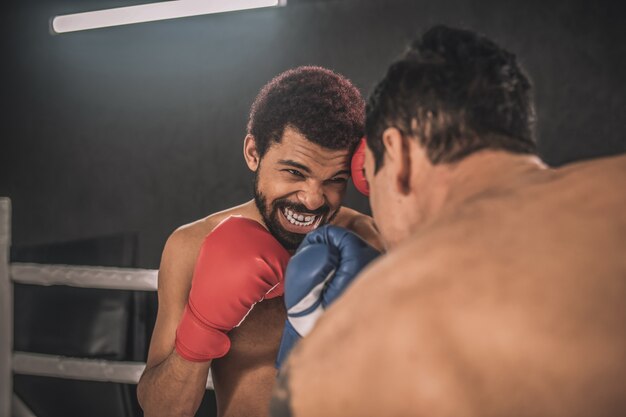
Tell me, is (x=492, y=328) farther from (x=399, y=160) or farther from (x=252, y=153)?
(x=252, y=153)

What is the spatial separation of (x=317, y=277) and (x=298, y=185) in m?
0.46

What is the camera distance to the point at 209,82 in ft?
8.82

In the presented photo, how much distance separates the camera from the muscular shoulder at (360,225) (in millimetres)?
1754

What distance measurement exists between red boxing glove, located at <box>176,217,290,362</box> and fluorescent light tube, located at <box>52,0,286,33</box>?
4.68 feet

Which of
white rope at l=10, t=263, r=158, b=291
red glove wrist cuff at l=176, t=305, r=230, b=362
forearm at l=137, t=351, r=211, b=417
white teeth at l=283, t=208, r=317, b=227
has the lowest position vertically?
white rope at l=10, t=263, r=158, b=291

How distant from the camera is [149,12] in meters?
2.58

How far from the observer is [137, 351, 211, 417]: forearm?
139cm

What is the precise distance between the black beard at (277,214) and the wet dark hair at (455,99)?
0.54 metres

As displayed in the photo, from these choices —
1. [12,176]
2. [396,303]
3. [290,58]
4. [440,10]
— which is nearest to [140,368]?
[12,176]

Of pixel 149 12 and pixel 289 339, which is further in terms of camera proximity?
pixel 149 12

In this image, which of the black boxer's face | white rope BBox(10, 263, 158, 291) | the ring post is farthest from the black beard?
the ring post

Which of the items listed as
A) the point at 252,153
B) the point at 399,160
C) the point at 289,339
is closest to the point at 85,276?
the point at 252,153

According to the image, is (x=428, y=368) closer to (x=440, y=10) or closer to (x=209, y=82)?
(x=440, y=10)

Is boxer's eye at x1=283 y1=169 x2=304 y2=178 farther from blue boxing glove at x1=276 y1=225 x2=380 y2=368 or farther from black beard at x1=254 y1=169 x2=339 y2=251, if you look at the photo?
blue boxing glove at x1=276 y1=225 x2=380 y2=368
